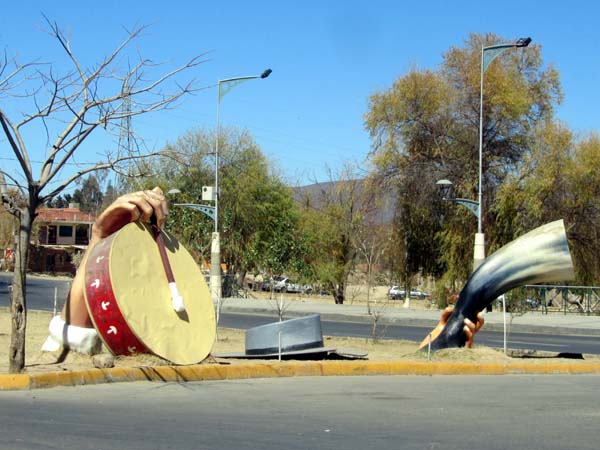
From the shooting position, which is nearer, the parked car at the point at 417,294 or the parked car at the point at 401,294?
the parked car at the point at 401,294

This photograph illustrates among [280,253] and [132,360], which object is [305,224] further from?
[132,360]

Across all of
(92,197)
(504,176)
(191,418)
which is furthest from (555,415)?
(92,197)

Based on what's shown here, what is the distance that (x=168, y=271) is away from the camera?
12.2m

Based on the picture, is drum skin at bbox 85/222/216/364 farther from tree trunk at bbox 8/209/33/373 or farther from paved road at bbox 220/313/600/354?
paved road at bbox 220/313/600/354

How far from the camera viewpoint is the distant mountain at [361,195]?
39.2 meters

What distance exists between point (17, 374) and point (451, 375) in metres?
6.38

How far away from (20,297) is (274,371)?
147 inches

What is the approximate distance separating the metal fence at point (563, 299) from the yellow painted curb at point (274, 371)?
19.0 metres

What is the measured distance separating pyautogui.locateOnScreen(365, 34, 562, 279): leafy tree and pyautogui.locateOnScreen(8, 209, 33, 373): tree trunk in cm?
2771

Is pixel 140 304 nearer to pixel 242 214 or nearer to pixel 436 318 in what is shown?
pixel 436 318

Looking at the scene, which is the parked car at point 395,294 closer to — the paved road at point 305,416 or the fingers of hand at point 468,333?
the fingers of hand at point 468,333

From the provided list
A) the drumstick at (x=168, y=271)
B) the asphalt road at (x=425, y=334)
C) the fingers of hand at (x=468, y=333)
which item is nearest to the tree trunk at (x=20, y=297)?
the drumstick at (x=168, y=271)

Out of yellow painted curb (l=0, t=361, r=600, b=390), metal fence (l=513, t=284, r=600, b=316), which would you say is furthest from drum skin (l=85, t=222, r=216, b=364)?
metal fence (l=513, t=284, r=600, b=316)

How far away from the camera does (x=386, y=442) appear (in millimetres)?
7562
